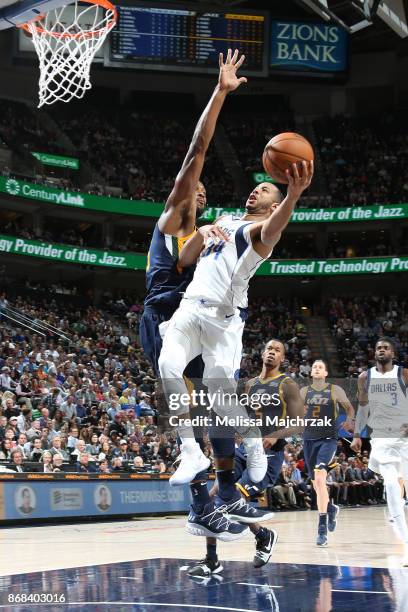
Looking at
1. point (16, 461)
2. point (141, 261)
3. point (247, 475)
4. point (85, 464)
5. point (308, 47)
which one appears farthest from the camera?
point (308, 47)

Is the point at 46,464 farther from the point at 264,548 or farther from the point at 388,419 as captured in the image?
the point at 264,548

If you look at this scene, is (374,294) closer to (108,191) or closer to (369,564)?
(108,191)

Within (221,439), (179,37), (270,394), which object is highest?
(179,37)

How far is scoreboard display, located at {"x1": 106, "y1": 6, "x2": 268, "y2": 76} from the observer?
1201 inches

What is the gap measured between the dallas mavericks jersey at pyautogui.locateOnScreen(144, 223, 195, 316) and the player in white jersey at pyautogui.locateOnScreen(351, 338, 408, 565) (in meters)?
3.46

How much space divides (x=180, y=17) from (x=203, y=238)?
1052 inches

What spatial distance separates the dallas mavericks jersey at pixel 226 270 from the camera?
610cm

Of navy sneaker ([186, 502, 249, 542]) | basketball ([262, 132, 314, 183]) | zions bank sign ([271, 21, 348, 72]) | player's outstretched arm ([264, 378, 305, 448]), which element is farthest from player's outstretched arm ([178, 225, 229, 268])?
zions bank sign ([271, 21, 348, 72])

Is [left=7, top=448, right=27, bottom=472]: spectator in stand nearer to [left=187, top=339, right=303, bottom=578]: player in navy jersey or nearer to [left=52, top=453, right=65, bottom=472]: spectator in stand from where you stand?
[left=52, top=453, right=65, bottom=472]: spectator in stand

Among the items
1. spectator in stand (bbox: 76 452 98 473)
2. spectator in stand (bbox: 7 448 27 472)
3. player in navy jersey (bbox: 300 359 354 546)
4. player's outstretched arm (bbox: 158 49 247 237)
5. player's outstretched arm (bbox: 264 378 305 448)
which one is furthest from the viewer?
spectator in stand (bbox: 76 452 98 473)

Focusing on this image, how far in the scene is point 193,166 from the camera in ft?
19.2

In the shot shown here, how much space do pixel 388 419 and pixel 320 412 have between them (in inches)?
65.3

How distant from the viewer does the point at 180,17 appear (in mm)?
30922

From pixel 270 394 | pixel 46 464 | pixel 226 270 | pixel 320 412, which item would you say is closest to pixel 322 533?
pixel 320 412
